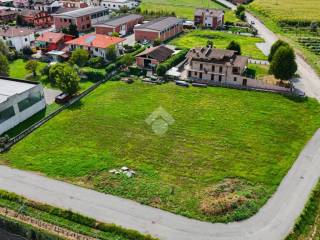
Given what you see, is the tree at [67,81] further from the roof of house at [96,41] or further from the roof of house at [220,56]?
the roof of house at [220,56]

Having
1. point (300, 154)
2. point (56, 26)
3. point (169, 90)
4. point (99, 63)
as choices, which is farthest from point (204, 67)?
point (56, 26)

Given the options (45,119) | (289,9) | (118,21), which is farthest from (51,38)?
(289,9)

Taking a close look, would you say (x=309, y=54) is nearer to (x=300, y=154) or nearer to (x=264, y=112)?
(x=264, y=112)

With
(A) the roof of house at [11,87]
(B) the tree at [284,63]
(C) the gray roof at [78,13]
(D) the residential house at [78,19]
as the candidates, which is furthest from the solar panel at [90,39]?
(B) the tree at [284,63]

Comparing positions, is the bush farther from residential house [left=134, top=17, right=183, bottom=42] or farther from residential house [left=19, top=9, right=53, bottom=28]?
residential house [left=19, top=9, right=53, bottom=28]

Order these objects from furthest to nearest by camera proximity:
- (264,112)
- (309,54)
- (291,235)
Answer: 1. (309,54)
2. (264,112)
3. (291,235)

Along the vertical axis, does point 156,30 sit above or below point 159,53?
above

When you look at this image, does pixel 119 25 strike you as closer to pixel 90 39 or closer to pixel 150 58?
pixel 90 39
